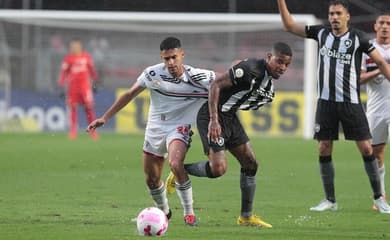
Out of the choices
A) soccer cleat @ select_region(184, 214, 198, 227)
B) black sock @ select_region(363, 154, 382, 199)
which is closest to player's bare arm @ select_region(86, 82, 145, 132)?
soccer cleat @ select_region(184, 214, 198, 227)

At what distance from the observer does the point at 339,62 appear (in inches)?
480

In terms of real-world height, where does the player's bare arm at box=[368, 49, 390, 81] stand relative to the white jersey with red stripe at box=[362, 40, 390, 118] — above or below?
above

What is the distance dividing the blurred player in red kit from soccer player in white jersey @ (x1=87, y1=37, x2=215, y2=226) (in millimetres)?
14181

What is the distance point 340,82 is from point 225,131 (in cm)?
192

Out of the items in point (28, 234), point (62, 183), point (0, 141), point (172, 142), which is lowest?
point (0, 141)

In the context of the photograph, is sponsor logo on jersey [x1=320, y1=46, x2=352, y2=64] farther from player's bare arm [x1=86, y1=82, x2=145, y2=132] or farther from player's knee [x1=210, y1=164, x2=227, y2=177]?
player's bare arm [x1=86, y1=82, x2=145, y2=132]

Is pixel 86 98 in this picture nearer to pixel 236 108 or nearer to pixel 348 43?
pixel 348 43

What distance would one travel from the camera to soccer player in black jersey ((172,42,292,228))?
10648 millimetres

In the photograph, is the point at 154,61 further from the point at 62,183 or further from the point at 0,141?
the point at 62,183

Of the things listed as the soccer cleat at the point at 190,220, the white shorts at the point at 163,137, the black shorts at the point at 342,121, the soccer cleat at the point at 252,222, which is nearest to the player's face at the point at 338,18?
the black shorts at the point at 342,121

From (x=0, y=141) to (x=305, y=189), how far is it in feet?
36.9

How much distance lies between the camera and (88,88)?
2584cm

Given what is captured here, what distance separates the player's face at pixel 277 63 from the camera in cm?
1054

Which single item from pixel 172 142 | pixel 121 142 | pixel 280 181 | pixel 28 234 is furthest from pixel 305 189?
pixel 121 142
